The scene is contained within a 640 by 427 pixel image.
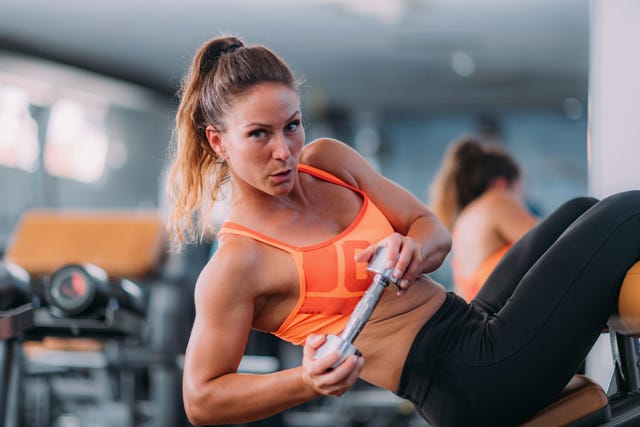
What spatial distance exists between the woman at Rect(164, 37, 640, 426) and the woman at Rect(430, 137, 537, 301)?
3.93ft

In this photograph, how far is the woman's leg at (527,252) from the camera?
1728 mm

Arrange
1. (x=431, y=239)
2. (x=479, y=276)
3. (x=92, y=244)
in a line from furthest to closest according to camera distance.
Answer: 1. (x=92, y=244)
2. (x=479, y=276)
3. (x=431, y=239)

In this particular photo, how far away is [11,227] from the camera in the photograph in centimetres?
688

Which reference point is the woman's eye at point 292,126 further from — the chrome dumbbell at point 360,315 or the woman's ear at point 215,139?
the chrome dumbbell at point 360,315

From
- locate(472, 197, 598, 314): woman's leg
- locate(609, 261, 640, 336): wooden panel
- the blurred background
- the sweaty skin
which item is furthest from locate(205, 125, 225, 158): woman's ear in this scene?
the blurred background

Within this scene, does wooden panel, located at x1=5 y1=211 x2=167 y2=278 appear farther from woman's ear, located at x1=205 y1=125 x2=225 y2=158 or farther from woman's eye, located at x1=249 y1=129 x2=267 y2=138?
woman's eye, located at x1=249 y1=129 x2=267 y2=138

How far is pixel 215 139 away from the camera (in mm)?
1547

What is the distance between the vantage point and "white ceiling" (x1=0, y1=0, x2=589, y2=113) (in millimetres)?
6531

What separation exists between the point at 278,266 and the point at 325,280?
85 millimetres

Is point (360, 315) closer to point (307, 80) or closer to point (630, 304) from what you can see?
point (630, 304)

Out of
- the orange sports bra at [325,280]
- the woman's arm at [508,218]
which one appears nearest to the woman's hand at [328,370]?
the orange sports bra at [325,280]

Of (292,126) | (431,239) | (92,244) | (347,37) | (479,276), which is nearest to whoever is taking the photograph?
(292,126)

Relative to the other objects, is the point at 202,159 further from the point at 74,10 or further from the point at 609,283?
the point at 74,10

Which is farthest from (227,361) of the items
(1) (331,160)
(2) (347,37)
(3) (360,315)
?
(2) (347,37)
